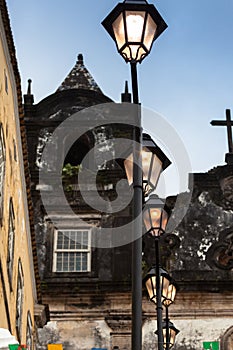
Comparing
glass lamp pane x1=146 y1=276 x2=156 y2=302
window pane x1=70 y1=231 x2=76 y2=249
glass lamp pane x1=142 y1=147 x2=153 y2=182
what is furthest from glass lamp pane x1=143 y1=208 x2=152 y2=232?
window pane x1=70 y1=231 x2=76 y2=249

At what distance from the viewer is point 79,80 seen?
78.2 feet

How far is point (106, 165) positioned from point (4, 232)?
36.3ft

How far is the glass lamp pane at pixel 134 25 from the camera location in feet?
24.5

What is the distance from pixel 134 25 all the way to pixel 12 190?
4.43m

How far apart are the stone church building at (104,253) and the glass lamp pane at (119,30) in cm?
1208

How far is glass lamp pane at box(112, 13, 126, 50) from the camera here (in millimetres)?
7523

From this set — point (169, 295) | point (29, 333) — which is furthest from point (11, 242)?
point (29, 333)

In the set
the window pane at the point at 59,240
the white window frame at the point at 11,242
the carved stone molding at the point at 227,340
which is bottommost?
the carved stone molding at the point at 227,340

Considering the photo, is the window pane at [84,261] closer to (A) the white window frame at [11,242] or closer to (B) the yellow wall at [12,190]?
(B) the yellow wall at [12,190]

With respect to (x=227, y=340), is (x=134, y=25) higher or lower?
higher

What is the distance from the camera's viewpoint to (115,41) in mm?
7652

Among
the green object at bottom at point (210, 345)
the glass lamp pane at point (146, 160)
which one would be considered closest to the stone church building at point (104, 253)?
the green object at bottom at point (210, 345)

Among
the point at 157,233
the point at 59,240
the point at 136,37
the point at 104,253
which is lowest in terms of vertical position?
the point at 157,233

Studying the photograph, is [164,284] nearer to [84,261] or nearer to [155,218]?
[155,218]
